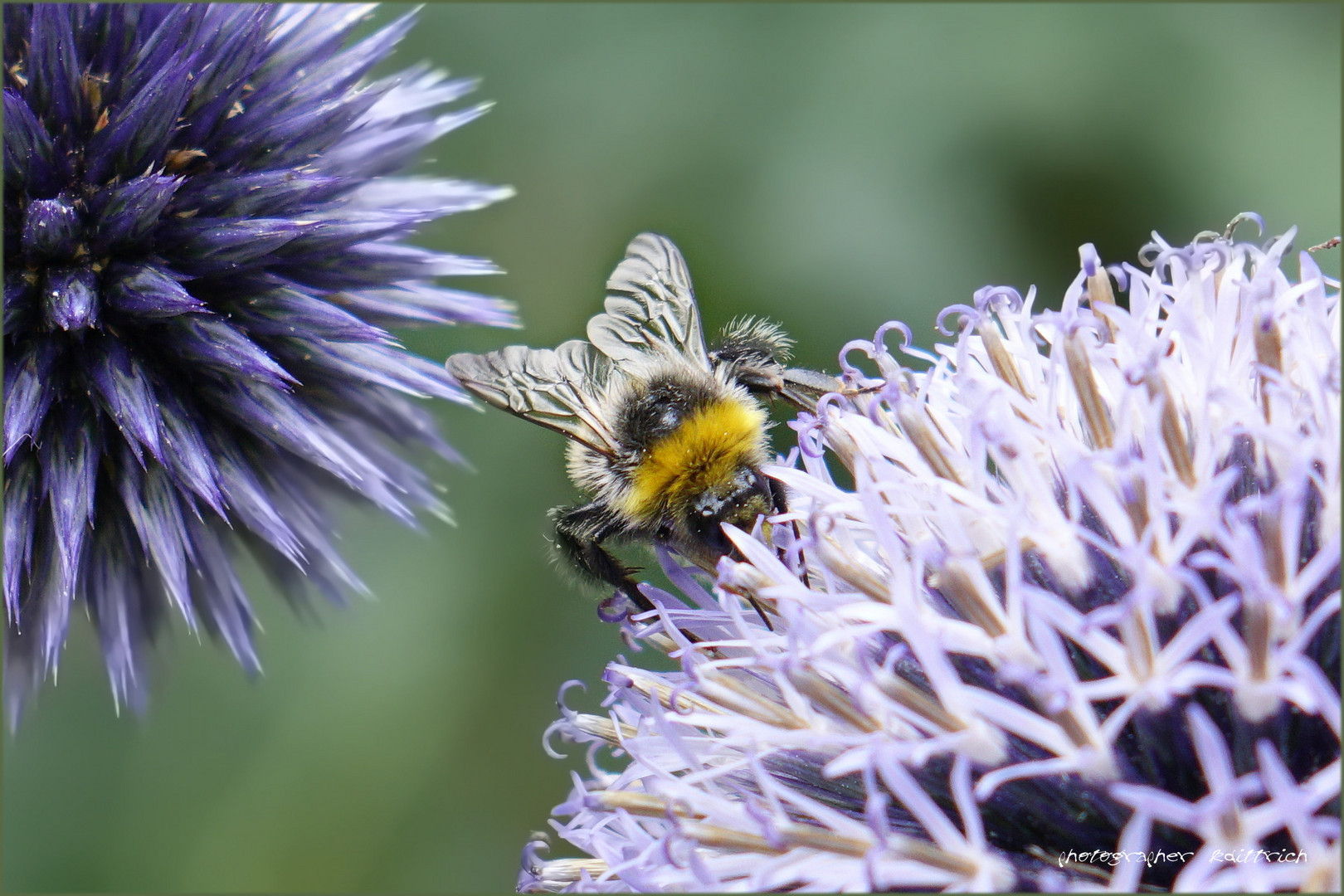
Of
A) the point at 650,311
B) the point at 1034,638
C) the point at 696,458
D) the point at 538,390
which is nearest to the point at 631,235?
the point at 650,311

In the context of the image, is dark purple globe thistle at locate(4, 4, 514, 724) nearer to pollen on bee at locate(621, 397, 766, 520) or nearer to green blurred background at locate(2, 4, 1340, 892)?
pollen on bee at locate(621, 397, 766, 520)

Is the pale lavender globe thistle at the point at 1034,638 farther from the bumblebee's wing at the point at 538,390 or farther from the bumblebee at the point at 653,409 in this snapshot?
the bumblebee's wing at the point at 538,390

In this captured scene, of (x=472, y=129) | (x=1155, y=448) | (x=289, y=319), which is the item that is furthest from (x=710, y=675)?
(x=472, y=129)

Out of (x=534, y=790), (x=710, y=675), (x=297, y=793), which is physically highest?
(x=710, y=675)

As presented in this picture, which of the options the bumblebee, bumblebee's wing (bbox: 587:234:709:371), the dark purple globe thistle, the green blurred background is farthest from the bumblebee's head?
the green blurred background

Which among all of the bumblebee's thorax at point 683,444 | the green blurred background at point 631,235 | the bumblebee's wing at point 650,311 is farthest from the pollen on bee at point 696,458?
the green blurred background at point 631,235

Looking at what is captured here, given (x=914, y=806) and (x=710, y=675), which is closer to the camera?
(x=914, y=806)

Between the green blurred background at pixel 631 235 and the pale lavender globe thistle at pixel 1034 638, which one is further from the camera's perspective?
the green blurred background at pixel 631 235

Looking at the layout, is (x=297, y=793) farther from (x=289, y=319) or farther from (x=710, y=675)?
(x=710, y=675)
